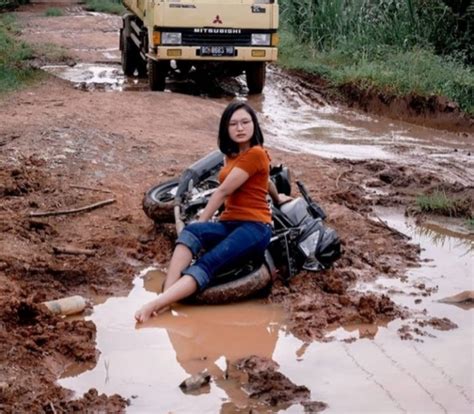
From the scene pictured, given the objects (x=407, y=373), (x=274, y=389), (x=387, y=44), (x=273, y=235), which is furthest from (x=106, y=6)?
(x=274, y=389)

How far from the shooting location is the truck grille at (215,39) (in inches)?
551

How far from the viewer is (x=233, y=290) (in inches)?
234

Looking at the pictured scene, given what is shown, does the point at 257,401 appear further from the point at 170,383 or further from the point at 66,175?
the point at 66,175

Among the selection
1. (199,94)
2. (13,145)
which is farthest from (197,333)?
(199,94)

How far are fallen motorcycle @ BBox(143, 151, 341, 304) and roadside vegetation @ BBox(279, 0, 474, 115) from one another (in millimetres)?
7345

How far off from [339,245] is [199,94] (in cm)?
900

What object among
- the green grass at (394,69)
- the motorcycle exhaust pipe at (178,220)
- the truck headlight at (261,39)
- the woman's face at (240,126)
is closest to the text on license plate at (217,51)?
the truck headlight at (261,39)

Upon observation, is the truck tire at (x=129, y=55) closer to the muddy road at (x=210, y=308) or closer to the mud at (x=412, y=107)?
the mud at (x=412, y=107)

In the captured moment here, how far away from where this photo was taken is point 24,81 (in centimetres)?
1465

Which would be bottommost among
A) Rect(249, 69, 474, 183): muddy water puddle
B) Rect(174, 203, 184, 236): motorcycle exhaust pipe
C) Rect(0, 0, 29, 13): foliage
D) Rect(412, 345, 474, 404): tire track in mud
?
Rect(249, 69, 474, 183): muddy water puddle

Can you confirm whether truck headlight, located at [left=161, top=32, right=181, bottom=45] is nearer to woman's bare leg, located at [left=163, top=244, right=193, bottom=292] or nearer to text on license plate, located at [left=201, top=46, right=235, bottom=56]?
text on license plate, located at [left=201, top=46, right=235, bottom=56]

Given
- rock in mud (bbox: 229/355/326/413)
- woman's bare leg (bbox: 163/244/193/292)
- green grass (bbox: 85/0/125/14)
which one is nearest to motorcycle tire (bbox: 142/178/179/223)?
woman's bare leg (bbox: 163/244/193/292)

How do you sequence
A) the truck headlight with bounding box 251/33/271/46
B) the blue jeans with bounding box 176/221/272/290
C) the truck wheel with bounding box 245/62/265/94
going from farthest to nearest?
the truck wheel with bounding box 245/62/265/94
the truck headlight with bounding box 251/33/271/46
the blue jeans with bounding box 176/221/272/290

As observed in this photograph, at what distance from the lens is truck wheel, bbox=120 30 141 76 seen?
1664 cm
